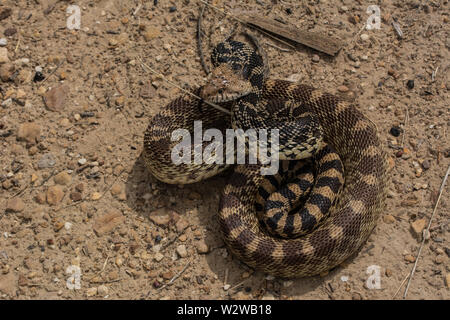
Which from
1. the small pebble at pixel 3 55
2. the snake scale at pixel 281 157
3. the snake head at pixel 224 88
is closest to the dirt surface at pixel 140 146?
the small pebble at pixel 3 55

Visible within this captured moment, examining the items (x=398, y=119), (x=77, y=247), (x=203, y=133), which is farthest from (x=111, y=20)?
(x=398, y=119)

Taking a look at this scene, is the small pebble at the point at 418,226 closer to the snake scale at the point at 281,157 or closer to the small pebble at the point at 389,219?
the small pebble at the point at 389,219

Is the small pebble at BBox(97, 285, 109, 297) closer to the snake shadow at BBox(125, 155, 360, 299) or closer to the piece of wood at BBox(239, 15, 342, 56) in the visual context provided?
the snake shadow at BBox(125, 155, 360, 299)

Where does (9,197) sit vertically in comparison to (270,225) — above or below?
below

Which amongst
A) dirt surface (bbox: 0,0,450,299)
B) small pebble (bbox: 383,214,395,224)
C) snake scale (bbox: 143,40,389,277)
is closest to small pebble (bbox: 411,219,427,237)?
dirt surface (bbox: 0,0,450,299)

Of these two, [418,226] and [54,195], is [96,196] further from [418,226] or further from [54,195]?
[418,226]

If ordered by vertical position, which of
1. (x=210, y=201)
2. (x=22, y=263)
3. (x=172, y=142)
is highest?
(x=172, y=142)
